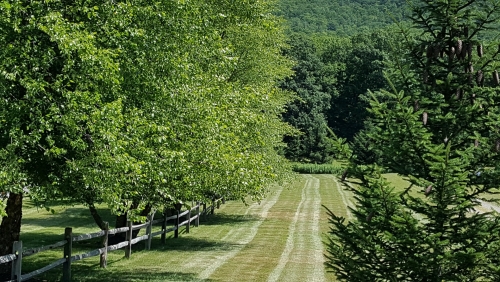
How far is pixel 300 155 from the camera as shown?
293 feet

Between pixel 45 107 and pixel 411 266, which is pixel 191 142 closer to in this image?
pixel 45 107

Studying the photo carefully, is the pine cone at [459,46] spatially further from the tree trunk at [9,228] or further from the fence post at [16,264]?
the tree trunk at [9,228]

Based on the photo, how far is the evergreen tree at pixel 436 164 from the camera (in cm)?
706

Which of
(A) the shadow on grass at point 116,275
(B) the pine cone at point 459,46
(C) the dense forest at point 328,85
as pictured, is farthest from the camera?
(C) the dense forest at point 328,85

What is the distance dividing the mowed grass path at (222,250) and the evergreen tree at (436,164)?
120 cm

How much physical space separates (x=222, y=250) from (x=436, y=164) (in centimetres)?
1754

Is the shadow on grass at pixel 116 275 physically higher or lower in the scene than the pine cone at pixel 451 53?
lower

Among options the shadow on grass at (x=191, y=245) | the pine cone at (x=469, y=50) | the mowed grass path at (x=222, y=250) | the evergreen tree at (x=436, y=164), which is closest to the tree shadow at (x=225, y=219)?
the mowed grass path at (x=222, y=250)

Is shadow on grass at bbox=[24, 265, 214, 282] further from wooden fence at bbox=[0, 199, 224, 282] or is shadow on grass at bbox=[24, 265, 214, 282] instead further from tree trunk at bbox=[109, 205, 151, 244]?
tree trunk at bbox=[109, 205, 151, 244]

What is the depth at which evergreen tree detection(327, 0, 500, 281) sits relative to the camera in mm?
7059

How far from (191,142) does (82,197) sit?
3.30 meters

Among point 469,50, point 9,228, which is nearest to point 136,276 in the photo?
point 9,228

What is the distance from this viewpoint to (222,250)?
2350 centimetres

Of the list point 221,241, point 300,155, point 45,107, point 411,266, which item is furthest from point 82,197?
point 300,155
